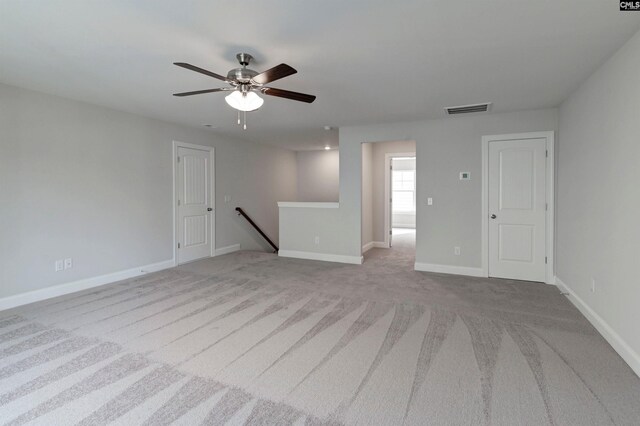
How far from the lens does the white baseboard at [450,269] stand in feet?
15.3

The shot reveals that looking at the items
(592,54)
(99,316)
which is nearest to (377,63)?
(592,54)

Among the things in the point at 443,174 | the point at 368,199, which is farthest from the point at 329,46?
the point at 368,199

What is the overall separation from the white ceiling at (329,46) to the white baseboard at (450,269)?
2333 mm

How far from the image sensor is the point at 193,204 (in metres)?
5.62

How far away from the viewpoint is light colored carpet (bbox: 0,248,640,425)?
1.78 metres

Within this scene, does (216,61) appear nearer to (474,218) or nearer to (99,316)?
(99,316)

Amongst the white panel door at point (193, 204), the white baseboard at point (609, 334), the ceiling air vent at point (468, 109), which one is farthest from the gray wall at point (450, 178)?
the white panel door at point (193, 204)

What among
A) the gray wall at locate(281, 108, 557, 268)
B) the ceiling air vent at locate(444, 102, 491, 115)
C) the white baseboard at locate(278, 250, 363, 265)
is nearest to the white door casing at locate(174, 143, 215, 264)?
the white baseboard at locate(278, 250, 363, 265)

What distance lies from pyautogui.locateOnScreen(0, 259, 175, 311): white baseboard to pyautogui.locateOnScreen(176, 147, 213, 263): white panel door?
1.96ft

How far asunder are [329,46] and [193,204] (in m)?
4.06

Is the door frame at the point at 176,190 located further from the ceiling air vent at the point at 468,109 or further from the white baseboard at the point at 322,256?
the ceiling air vent at the point at 468,109

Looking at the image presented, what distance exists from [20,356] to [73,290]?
1.75m

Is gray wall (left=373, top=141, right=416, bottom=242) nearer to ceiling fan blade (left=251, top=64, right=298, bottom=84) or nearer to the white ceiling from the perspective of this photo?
the white ceiling

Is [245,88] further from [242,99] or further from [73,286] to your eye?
[73,286]
